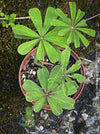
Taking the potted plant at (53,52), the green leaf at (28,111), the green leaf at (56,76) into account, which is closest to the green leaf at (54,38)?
the potted plant at (53,52)

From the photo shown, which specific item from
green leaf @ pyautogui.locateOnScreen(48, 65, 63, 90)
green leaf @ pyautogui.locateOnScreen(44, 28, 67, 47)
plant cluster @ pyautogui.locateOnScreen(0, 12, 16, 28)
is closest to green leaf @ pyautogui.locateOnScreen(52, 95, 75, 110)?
green leaf @ pyautogui.locateOnScreen(48, 65, 63, 90)

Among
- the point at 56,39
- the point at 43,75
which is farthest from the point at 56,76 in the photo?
the point at 56,39

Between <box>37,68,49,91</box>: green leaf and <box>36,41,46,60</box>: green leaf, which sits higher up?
<box>36,41,46,60</box>: green leaf

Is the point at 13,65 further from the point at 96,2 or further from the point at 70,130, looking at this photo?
the point at 96,2

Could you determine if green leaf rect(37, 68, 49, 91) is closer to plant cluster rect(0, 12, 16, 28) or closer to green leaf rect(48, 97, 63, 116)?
green leaf rect(48, 97, 63, 116)

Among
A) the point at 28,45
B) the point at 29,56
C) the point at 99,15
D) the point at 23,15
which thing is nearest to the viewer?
the point at 28,45

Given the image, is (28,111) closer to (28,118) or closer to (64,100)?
(28,118)

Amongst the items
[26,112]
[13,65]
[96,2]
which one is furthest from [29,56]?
[96,2]
